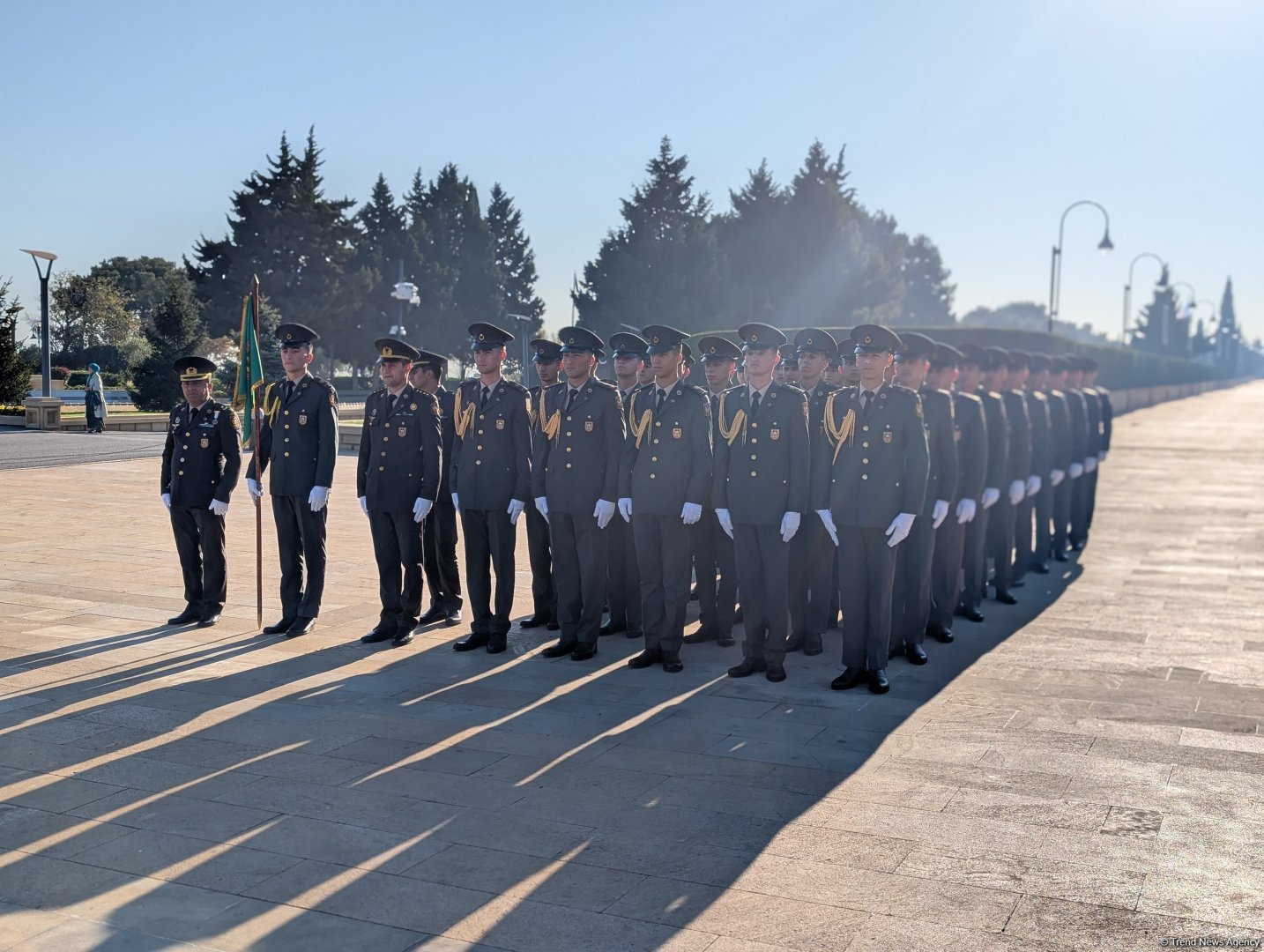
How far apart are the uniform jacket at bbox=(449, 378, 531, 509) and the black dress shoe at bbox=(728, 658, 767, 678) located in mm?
1875

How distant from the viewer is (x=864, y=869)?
477cm

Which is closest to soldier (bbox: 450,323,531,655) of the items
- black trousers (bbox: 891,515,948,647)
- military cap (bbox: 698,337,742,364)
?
military cap (bbox: 698,337,742,364)

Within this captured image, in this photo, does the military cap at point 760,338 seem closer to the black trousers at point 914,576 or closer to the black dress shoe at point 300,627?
the black trousers at point 914,576

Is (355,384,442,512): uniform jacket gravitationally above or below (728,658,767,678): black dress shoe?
above

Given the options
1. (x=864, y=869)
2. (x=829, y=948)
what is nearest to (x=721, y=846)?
(x=864, y=869)

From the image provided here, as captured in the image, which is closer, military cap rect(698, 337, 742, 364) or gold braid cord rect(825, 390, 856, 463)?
gold braid cord rect(825, 390, 856, 463)

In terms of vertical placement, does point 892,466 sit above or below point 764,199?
below

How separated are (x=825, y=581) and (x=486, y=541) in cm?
239

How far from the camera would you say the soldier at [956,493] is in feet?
30.3

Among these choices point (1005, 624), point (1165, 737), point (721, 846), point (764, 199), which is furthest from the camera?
point (764, 199)

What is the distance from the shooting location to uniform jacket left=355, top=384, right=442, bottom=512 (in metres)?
8.92

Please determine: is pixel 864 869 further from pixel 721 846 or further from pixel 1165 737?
pixel 1165 737

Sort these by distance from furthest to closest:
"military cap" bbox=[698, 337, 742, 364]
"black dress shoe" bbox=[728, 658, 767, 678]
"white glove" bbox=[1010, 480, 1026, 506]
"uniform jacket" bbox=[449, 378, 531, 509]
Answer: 1. "white glove" bbox=[1010, 480, 1026, 506]
2. "uniform jacket" bbox=[449, 378, 531, 509]
3. "military cap" bbox=[698, 337, 742, 364]
4. "black dress shoe" bbox=[728, 658, 767, 678]

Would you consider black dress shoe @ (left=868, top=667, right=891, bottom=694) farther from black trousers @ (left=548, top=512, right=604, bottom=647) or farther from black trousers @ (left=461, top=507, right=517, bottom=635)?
black trousers @ (left=461, top=507, right=517, bottom=635)
